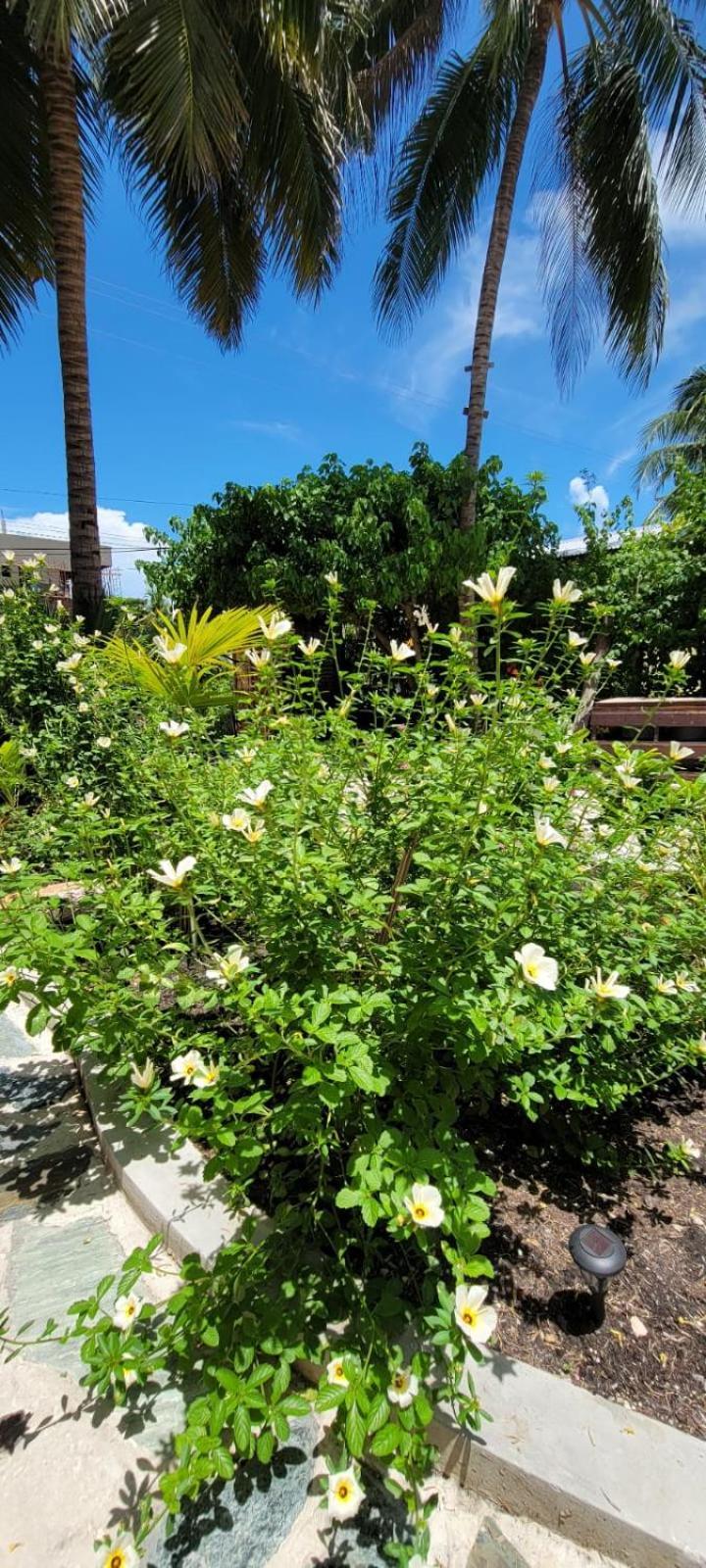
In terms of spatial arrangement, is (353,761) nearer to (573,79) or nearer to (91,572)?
(91,572)

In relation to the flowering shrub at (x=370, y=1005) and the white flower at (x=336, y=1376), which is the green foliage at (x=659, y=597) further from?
the white flower at (x=336, y=1376)

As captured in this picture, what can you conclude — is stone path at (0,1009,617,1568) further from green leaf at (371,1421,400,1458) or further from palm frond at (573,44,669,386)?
palm frond at (573,44,669,386)

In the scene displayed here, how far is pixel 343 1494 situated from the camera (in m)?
0.96

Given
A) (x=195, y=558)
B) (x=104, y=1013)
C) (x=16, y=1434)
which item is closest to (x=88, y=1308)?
(x=16, y=1434)

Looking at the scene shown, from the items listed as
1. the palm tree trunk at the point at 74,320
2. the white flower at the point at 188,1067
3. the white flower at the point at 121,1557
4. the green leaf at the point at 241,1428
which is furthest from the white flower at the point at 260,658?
the palm tree trunk at the point at 74,320

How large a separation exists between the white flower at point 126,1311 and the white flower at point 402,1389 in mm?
494

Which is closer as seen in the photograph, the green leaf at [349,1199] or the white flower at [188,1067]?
the green leaf at [349,1199]

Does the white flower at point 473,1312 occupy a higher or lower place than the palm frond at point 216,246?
lower

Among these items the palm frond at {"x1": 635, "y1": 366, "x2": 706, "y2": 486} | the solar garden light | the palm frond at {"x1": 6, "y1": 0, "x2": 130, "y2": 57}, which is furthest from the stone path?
the palm frond at {"x1": 635, "y1": 366, "x2": 706, "y2": 486}

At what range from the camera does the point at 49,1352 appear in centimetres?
136

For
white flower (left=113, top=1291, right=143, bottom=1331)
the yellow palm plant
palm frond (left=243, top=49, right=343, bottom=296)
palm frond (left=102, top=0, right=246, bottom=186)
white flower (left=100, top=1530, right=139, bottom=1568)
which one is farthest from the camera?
palm frond (left=243, top=49, right=343, bottom=296)

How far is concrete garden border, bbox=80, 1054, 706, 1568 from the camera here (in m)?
0.97

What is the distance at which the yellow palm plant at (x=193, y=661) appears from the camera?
2537mm

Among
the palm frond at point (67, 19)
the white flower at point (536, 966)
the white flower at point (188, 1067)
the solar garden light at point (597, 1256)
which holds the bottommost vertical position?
the solar garden light at point (597, 1256)
